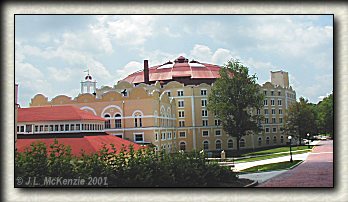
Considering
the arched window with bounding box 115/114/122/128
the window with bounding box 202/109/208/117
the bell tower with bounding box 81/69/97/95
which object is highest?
the bell tower with bounding box 81/69/97/95

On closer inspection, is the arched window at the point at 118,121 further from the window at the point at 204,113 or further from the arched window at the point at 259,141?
the arched window at the point at 259,141

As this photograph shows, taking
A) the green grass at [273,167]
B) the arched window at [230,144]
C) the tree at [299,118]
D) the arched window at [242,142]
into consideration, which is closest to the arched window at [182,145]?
the arched window at [230,144]

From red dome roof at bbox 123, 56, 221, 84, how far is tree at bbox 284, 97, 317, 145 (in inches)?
78.2

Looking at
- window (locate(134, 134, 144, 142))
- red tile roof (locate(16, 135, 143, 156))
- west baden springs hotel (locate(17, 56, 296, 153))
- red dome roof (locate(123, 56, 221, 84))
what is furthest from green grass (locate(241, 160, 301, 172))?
window (locate(134, 134, 144, 142))

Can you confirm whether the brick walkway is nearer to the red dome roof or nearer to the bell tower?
the red dome roof

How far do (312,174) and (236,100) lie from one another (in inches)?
173

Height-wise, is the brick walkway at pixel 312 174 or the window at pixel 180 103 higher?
the window at pixel 180 103

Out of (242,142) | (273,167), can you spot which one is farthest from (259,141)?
(273,167)

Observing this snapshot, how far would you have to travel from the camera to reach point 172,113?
9672mm

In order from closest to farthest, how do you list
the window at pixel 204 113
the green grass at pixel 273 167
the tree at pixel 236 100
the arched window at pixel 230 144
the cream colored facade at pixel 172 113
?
the green grass at pixel 273 167 → the cream colored facade at pixel 172 113 → the arched window at pixel 230 144 → the tree at pixel 236 100 → the window at pixel 204 113

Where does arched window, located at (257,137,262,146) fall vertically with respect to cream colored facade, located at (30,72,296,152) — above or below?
below

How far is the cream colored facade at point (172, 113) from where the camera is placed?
27.0 feet

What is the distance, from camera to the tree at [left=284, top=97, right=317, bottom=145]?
861 cm

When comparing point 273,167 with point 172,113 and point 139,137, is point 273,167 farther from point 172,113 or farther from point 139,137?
point 139,137
